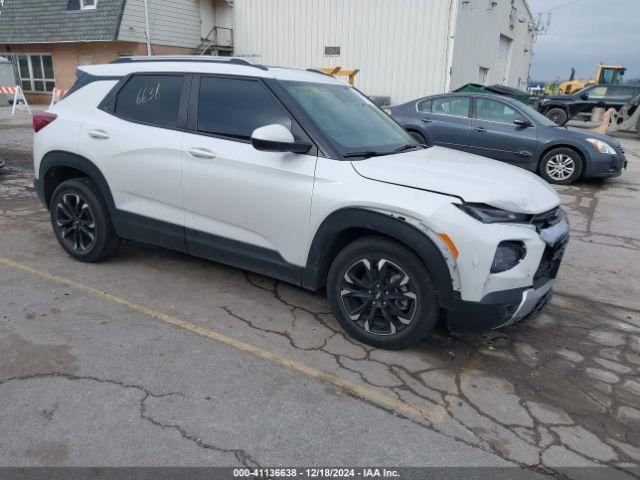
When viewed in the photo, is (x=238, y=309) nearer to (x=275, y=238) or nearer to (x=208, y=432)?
(x=275, y=238)

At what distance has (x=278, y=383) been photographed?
119 inches

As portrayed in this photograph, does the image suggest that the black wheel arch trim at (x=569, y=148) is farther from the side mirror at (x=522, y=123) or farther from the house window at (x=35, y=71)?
the house window at (x=35, y=71)

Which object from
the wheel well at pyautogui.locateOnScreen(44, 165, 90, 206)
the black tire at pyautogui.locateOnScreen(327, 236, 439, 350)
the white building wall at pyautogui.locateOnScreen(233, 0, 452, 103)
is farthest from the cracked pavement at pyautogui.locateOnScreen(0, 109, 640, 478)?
Result: the white building wall at pyautogui.locateOnScreen(233, 0, 452, 103)

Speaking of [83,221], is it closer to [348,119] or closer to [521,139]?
[348,119]

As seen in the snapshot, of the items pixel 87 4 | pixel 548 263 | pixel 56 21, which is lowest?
pixel 548 263

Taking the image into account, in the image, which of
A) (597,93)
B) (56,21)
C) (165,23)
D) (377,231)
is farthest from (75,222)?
(597,93)

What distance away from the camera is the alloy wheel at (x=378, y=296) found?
3.23 meters

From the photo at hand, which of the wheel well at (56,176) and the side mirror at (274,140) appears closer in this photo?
the side mirror at (274,140)

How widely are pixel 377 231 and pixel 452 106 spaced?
754 centimetres

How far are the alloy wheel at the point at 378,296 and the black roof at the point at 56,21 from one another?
18820mm

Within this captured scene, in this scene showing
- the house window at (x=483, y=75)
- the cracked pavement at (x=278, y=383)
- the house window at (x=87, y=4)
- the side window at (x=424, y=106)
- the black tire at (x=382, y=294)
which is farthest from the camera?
the house window at (x=483, y=75)

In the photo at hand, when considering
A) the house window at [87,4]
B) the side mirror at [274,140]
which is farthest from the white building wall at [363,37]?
the side mirror at [274,140]

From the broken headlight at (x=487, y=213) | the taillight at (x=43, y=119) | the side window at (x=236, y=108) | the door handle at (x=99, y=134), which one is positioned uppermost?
the side window at (x=236, y=108)

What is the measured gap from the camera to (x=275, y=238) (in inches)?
143
